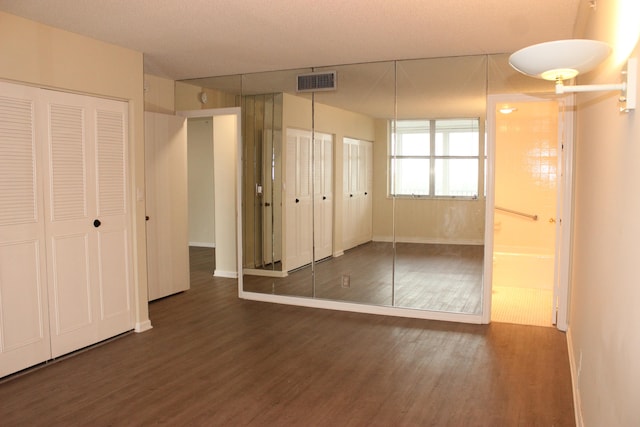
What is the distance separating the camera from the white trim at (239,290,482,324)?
4.81 m

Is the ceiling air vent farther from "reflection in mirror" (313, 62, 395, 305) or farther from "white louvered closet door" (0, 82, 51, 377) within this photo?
"white louvered closet door" (0, 82, 51, 377)

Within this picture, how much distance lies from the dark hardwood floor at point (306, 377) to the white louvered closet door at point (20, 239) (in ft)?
0.77

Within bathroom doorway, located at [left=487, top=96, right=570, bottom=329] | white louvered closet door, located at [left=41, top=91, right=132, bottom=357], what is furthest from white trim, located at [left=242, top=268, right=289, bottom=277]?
bathroom doorway, located at [left=487, top=96, right=570, bottom=329]

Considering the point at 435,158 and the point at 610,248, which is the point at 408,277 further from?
the point at 610,248

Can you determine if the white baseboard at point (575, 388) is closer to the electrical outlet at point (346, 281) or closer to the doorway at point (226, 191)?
the electrical outlet at point (346, 281)

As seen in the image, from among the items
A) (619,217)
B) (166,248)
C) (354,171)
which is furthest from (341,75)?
(619,217)

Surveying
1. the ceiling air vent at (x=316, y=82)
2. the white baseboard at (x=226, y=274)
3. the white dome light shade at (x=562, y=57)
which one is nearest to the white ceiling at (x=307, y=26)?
the ceiling air vent at (x=316, y=82)

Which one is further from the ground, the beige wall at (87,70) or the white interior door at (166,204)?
the beige wall at (87,70)

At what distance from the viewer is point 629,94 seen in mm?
1631

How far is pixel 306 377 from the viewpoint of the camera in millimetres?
3516

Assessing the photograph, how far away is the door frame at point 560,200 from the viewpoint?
4.42 m

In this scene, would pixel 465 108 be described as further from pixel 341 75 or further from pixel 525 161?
pixel 525 161

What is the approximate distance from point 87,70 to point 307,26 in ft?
6.02

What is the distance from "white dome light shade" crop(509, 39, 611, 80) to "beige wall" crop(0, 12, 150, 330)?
3329 millimetres
